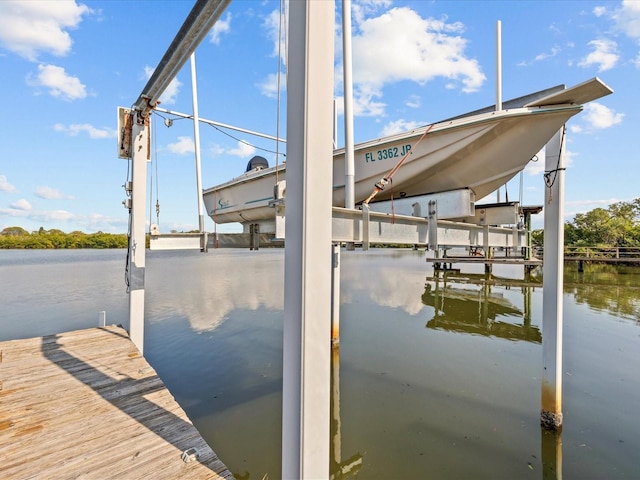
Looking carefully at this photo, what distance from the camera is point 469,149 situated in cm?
479

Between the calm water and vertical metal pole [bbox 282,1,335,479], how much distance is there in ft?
7.28

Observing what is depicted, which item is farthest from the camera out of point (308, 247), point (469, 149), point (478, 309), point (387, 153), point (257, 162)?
point (478, 309)

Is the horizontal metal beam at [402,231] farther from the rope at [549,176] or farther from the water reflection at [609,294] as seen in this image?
the water reflection at [609,294]

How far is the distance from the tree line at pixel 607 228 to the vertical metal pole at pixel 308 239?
32.8 metres

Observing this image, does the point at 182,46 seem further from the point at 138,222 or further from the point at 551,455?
the point at 551,455

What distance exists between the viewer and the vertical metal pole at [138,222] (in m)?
4.14

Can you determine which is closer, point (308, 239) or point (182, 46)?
point (308, 239)

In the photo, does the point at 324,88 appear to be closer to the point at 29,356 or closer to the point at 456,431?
the point at 456,431

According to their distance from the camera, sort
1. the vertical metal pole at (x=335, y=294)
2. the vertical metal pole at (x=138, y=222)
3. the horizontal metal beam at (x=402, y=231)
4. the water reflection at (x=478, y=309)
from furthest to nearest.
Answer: the water reflection at (x=478, y=309), the vertical metal pole at (x=335, y=294), the vertical metal pole at (x=138, y=222), the horizontal metal beam at (x=402, y=231)

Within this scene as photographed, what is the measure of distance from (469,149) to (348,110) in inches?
89.6

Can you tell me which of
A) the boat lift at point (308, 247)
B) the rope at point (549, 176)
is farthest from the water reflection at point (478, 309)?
the boat lift at point (308, 247)

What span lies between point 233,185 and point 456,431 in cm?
710

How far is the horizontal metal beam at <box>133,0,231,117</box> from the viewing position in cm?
214

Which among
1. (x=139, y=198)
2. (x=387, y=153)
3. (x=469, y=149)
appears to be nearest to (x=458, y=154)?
(x=469, y=149)
